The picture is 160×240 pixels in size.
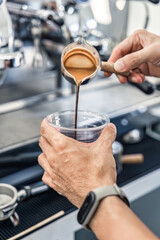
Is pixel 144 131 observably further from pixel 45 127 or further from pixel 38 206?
pixel 45 127

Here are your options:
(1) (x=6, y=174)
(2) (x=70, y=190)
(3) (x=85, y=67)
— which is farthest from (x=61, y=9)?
(2) (x=70, y=190)

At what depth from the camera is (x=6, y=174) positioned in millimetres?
986

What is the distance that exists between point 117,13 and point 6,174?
905mm

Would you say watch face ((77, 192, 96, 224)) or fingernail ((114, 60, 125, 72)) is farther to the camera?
fingernail ((114, 60, 125, 72))

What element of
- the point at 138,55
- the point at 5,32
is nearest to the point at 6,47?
the point at 5,32

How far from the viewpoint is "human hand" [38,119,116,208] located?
63cm

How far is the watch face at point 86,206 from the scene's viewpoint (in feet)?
1.97

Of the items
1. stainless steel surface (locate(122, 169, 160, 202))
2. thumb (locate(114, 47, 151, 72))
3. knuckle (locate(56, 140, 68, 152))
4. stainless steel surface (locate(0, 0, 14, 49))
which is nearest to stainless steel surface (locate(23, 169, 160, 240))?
stainless steel surface (locate(122, 169, 160, 202))

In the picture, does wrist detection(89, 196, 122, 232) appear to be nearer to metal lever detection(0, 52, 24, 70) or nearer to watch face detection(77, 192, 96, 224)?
watch face detection(77, 192, 96, 224)

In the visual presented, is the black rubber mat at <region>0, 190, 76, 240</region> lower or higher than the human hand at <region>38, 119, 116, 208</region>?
lower

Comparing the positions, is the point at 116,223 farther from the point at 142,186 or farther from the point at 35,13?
the point at 35,13

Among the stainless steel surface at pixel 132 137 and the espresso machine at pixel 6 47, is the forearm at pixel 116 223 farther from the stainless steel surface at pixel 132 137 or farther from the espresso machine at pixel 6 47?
the stainless steel surface at pixel 132 137

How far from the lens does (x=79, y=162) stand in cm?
63

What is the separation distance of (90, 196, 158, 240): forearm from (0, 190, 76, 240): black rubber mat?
31 cm
